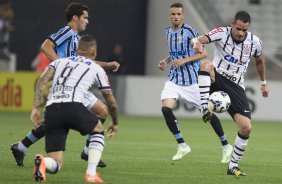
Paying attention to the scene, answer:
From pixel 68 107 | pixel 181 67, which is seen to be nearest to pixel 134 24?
pixel 181 67

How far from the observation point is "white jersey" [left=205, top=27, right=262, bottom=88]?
1127 cm

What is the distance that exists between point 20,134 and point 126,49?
1385 cm

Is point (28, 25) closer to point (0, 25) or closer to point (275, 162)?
point (0, 25)

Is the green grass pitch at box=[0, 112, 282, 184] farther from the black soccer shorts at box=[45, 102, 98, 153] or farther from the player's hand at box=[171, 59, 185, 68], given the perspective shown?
the player's hand at box=[171, 59, 185, 68]

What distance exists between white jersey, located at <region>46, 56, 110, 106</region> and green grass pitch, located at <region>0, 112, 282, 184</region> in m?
1.00

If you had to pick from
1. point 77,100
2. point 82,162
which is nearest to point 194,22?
point 82,162

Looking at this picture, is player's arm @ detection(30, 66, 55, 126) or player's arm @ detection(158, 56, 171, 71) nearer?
player's arm @ detection(30, 66, 55, 126)

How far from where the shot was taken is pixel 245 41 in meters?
11.2

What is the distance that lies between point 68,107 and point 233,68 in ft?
10.1

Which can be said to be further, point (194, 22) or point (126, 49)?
point (126, 49)

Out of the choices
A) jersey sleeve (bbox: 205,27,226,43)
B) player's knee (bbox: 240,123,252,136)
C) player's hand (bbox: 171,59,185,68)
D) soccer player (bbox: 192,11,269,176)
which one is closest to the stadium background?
player's hand (bbox: 171,59,185,68)

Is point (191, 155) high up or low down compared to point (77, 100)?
down

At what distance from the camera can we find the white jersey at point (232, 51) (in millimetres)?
11266

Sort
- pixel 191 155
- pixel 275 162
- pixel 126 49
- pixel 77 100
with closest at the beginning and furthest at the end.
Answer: pixel 77 100 < pixel 275 162 < pixel 191 155 < pixel 126 49
